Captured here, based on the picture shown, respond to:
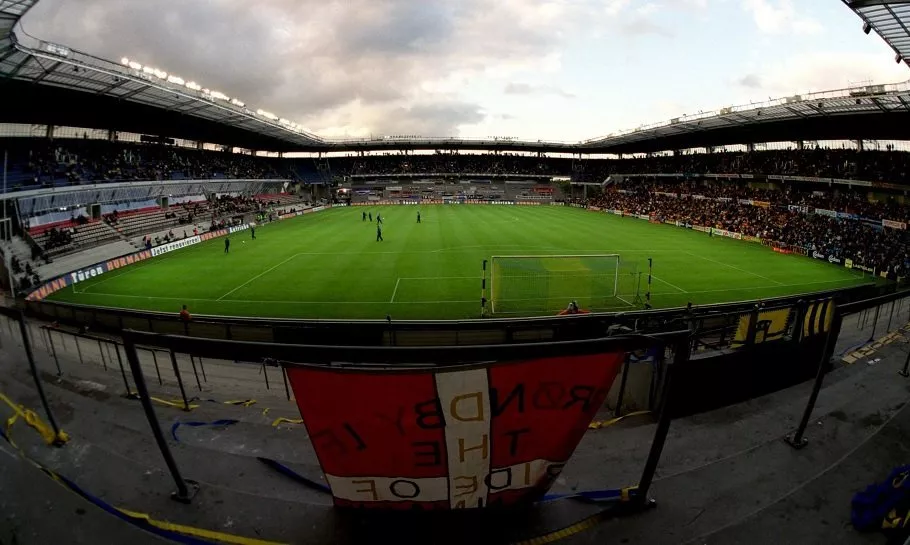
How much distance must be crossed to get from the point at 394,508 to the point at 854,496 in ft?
13.5

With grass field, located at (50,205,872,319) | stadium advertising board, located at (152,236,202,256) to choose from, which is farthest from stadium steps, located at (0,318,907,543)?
stadium advertising board, located at (152,236,202,256)

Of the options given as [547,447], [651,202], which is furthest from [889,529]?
[651,202]

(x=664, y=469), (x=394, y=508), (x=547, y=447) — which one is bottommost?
(x=664, y=469)

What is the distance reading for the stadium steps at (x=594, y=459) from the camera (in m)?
3.68

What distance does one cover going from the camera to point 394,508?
10.9 feet

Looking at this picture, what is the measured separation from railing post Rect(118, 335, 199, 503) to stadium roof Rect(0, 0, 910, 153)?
84.1 feet

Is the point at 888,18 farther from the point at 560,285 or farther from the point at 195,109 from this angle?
the point at 195,109

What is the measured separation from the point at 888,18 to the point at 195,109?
5422 centimetres

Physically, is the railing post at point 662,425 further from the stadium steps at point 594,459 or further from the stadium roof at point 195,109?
the stadium roof at point 195,109

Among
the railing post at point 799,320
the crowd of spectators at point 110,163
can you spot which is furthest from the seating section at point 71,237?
the railing post at point 799,320

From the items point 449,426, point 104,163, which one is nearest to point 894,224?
point 449,426

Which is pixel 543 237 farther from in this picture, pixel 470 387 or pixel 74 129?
pixel 74 129

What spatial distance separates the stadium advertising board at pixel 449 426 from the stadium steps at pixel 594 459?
0.88m

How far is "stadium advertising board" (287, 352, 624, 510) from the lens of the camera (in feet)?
8.91
